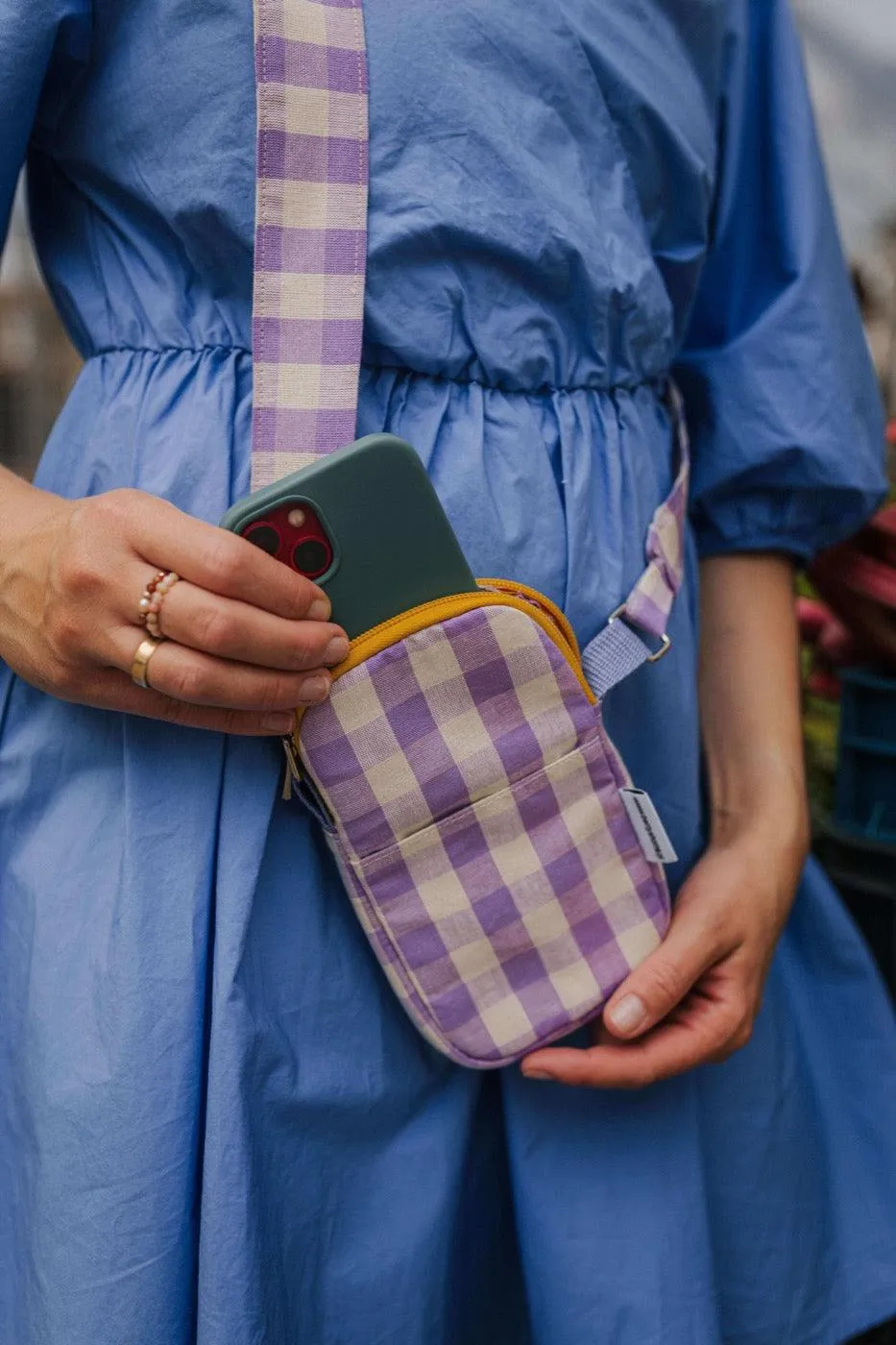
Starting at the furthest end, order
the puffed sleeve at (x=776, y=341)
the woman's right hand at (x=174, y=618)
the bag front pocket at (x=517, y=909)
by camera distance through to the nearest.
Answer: the puffed sleeve at (x=776, y=341) < the bag front pocket at (x=517, y=909) < the woman's right hand at (x=174, y=618)

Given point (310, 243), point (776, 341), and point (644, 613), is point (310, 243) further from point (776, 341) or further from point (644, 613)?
point (776, 341)

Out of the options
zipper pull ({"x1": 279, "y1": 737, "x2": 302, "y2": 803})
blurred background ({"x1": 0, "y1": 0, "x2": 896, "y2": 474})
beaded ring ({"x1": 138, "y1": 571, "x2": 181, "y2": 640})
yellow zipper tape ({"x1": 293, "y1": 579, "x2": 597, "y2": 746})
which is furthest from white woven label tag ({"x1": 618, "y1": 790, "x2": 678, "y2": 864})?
blurred background ({"x1": 0, "y1": 0, "x2": 896, "y2": 474})

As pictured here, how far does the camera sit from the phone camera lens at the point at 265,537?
1.79 ft

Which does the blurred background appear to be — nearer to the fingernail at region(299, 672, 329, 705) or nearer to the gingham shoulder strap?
the gingham shoulder strap

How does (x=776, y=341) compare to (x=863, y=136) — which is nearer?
(x=776, y=341)

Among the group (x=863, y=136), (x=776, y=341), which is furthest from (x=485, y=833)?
(x=863, y=136)

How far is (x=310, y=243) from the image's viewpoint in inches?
24.0

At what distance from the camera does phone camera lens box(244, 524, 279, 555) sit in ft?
1.79

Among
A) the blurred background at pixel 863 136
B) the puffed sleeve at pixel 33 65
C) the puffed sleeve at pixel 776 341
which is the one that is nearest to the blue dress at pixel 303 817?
the puffed sleeve at pixel 33 65

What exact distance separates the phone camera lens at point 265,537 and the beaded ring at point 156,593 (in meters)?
0.04

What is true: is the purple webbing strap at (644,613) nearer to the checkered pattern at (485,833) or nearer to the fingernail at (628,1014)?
the checkered pattern at (485,833)

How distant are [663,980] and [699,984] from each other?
7 cm

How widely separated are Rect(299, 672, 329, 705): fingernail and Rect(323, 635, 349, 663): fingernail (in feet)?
0.03

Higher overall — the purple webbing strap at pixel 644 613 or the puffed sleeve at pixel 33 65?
the puffed sleeve at pixel 33 65
